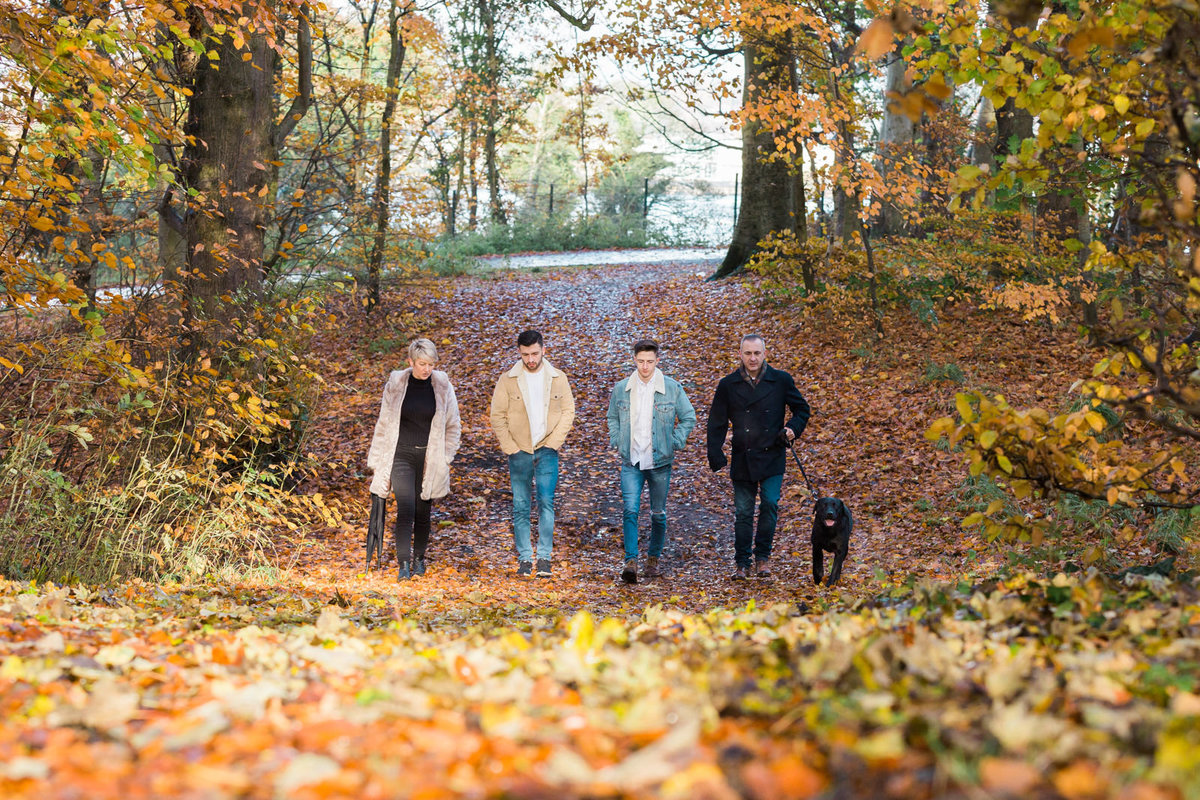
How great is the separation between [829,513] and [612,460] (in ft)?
14.8

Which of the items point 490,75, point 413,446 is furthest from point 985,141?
point 490,75

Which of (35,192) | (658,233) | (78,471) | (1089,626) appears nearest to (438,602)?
(78,471)

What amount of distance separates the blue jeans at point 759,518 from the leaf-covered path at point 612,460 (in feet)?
0.93

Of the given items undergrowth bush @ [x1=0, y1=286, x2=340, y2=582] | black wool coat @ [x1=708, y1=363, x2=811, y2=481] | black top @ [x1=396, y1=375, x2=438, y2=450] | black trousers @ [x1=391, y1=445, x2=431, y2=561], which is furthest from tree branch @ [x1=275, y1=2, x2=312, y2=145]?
black wool coat @ [x1=708, y1=363, x2=811, y2=481]

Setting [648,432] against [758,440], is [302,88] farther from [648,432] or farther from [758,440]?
[758,440]

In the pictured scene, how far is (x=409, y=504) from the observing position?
704 cm

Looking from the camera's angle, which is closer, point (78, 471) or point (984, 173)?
point (984, 173)

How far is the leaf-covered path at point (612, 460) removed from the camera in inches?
277

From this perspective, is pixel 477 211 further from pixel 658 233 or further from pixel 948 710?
pixel 948 710

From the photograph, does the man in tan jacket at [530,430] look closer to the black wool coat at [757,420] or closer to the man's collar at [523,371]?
the man's collar at [523,371]

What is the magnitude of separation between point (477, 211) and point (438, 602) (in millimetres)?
27897

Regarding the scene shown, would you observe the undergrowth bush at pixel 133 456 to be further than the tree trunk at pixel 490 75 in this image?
No

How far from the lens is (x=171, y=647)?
3121mm

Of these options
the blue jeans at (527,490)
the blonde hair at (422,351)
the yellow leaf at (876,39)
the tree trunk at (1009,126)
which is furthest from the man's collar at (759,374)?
the tree trunk at (1009,126)
